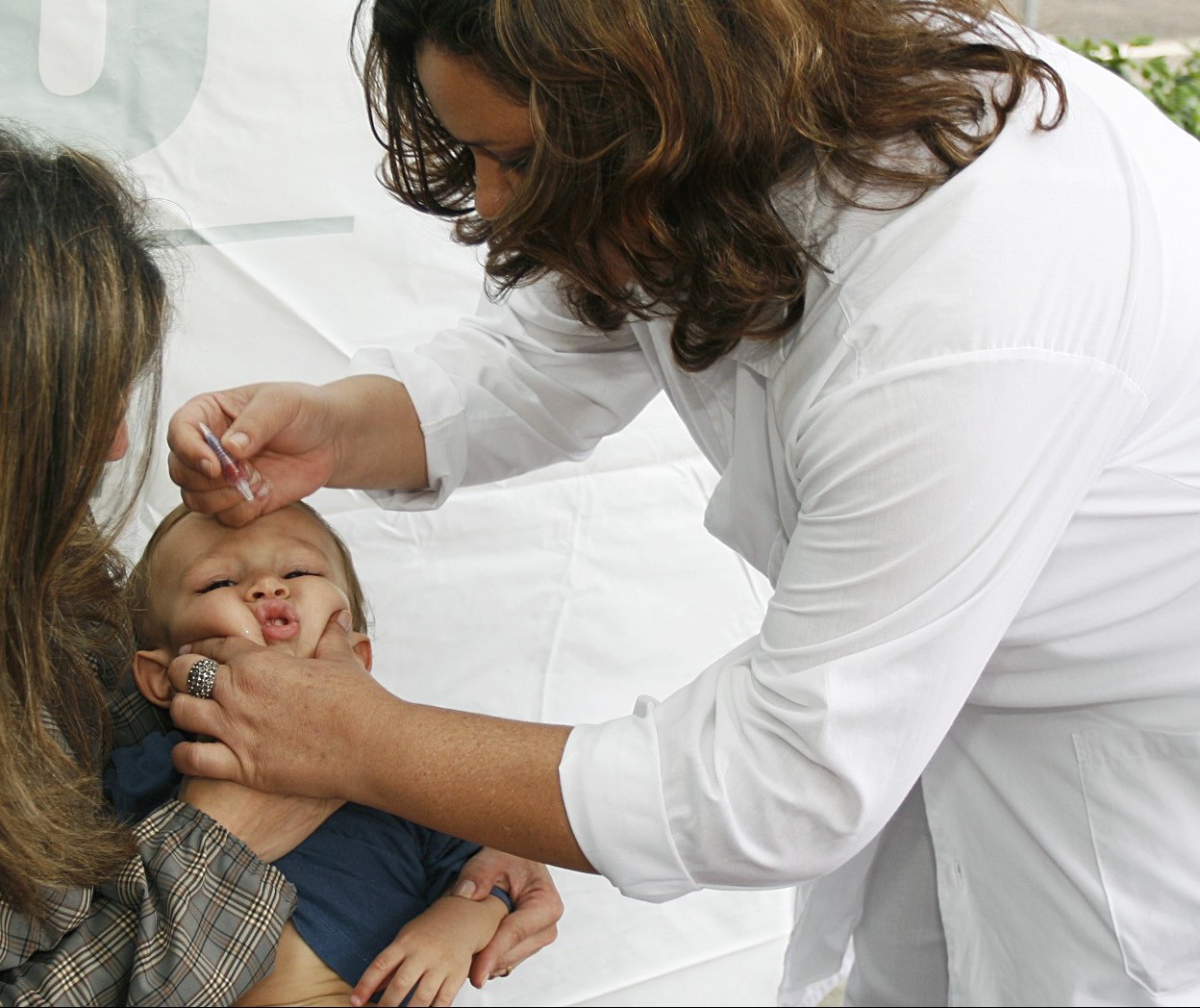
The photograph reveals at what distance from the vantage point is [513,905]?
1.37 meters

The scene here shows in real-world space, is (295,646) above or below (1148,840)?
above

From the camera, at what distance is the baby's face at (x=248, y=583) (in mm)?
1312

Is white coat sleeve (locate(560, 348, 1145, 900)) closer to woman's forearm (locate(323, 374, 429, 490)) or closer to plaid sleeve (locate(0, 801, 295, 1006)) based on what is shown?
plaid sleeve (locate(0, 801, 295, 1006))

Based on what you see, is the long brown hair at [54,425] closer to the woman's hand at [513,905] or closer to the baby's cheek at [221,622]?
the baby's cheek at [221,622]

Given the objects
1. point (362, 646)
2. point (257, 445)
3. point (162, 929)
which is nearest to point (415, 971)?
point (162, 929)

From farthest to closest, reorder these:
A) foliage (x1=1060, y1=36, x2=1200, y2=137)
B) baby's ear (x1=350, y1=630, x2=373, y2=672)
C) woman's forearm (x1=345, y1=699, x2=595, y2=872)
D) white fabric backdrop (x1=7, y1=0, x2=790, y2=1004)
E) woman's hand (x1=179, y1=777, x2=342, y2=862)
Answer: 1. foliage (x1=1060, y1=36, x2=1200, y2=137)
2. white fabric backdrop (x1=7, y1=0, x2=790, y2=1004)
3. baby's ear (x1=350, y1=630, x2=373, y2=672)
4. woman's hand (x1=179, y1=777, x2=342, y2=862)
5. woman's forearm (x1=345, y1=699, x2=595, y2=872)

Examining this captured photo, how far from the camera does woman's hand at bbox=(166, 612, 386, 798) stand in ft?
3.59

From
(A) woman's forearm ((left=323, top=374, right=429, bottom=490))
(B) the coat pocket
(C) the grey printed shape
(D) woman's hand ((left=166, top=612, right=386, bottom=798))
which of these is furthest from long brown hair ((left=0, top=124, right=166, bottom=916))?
(B) the coat pocket

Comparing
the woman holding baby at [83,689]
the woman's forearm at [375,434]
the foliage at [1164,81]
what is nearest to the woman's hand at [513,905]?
the woman holding baby at [83,689]

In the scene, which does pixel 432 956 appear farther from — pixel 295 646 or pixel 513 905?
pixel 295 646

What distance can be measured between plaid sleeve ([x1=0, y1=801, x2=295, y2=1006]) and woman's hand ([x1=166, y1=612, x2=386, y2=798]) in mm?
68

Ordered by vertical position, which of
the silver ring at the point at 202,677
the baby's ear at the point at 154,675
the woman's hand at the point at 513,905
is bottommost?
the woman's hand at the point at 513,905

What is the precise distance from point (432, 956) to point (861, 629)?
23.0 inches

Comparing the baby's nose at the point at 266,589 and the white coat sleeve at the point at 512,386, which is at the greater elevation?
the white coat sleeve at the point at 512,386
